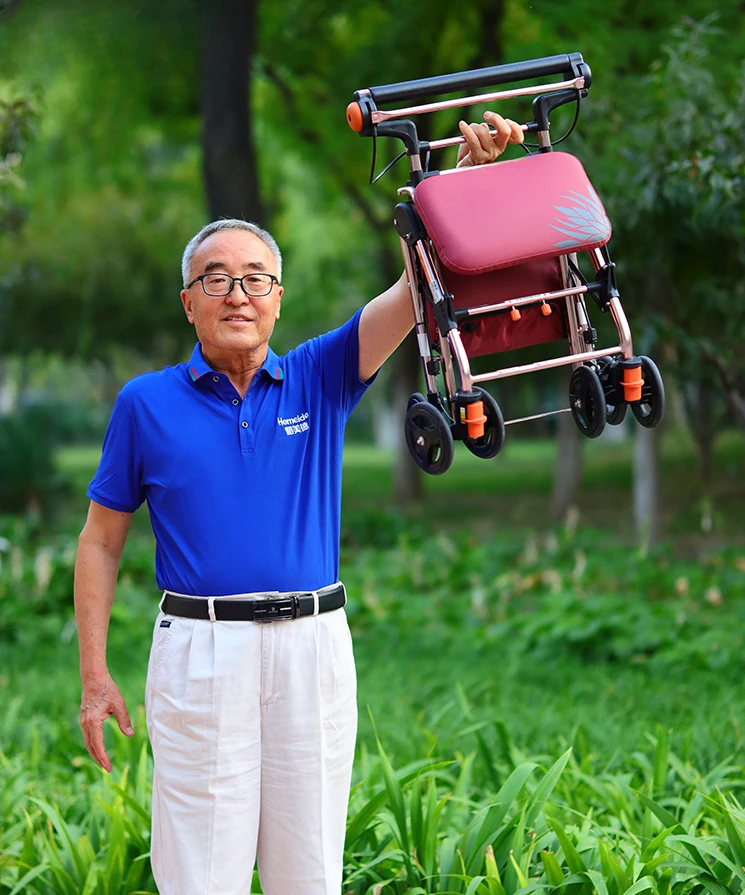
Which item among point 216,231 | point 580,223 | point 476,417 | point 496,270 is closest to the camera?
point 476,417

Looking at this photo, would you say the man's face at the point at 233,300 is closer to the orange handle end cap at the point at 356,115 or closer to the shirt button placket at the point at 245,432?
the shirt button placket at the point at 245,432

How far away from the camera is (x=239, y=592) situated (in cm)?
253

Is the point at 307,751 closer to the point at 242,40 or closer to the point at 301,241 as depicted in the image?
the point at 242,40

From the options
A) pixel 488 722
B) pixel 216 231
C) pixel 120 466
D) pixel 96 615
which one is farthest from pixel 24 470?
pixel 216 231

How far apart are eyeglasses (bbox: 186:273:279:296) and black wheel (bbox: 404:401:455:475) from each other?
51cm

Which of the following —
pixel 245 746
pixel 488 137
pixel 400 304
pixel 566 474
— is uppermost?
pixel 488 137

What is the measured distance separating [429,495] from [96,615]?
1434 cm

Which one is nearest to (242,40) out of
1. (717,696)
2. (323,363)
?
(717,696)

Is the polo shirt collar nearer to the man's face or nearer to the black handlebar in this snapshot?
the man's face

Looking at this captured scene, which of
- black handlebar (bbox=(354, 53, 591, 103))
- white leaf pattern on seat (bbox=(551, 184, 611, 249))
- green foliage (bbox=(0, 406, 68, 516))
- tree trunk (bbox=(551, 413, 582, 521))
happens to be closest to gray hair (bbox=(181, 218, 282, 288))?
black handlebar (bbox=(354, 53, 591, 103))

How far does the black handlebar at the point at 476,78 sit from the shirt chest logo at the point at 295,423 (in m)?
0.78

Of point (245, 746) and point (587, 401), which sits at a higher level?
point (587, 401)

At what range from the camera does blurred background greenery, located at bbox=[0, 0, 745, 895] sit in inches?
141

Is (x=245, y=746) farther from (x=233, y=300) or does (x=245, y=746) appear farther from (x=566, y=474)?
(x=566, y=474)
